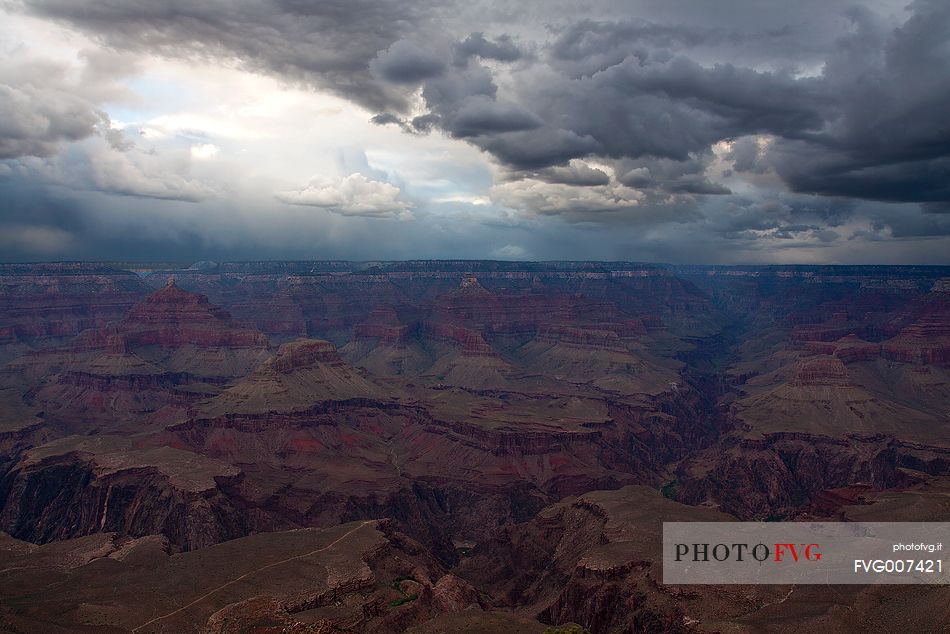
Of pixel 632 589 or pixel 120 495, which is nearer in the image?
pixel 632 589

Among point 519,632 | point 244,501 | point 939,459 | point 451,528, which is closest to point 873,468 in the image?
point 939,459

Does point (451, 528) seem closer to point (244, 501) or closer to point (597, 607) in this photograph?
point (244, 501)
